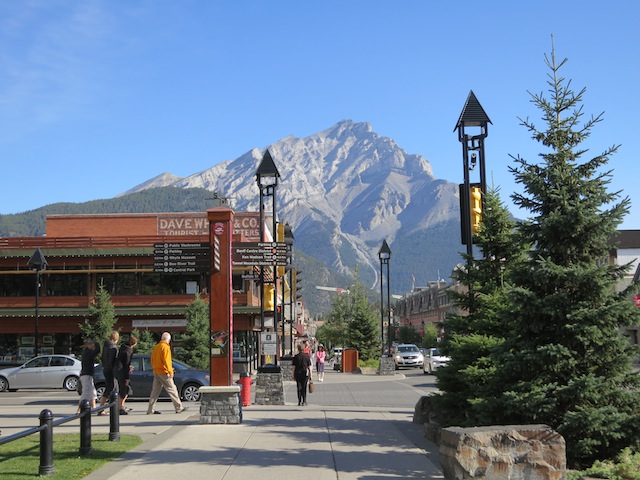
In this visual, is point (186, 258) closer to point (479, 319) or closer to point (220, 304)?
point (220, 304)

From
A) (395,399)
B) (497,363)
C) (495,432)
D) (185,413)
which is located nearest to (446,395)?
(497,363)

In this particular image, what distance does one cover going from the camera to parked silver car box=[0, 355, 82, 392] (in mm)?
30656

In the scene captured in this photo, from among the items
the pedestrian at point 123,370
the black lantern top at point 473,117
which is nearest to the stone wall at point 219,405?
the pedestrian at point 123,370

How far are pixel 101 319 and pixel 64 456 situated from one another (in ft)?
119

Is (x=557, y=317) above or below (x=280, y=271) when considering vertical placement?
below

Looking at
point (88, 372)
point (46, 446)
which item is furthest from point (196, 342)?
point (46, 446)

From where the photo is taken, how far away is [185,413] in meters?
18.5

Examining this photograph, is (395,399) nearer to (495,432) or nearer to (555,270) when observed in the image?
(555,270)

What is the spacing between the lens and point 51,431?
30.4ft

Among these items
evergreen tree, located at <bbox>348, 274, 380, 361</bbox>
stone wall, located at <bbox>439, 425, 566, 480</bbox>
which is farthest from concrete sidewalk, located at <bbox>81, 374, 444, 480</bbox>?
evergreen tree, located at <bbox>348, 274, 380, 361</bbox>

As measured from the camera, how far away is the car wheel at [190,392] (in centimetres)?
2325

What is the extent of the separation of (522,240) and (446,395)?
3706 millimetres

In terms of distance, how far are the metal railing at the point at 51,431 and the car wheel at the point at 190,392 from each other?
414 inches

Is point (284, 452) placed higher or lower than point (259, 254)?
Answer: lower
